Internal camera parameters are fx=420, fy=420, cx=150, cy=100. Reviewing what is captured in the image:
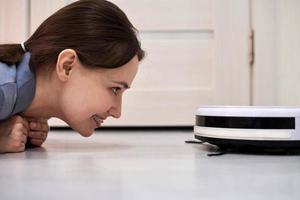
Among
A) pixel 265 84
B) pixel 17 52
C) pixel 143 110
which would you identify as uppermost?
pixel 17 52

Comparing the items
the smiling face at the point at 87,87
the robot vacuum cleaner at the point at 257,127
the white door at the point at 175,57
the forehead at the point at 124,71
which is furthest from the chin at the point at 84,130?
the white door at the point at 175,57

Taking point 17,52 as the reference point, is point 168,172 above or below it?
below

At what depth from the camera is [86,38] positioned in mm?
815

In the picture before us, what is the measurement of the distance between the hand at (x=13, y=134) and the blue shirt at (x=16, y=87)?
2 centimetres

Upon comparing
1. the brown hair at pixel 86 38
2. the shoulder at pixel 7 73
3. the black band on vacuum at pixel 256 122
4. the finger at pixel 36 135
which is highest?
the brown hair at pixel 86 38

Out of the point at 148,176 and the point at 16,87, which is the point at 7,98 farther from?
the point at 148,176

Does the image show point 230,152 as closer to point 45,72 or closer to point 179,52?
point 45,72

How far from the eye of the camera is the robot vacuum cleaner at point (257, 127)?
0.71m

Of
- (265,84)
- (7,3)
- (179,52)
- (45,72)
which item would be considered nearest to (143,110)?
(179,52)

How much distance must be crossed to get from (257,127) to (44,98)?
436 mm

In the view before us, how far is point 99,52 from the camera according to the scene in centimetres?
81

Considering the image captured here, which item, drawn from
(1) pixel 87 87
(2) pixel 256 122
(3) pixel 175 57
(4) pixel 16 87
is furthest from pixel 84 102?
(3) pixel 175 57

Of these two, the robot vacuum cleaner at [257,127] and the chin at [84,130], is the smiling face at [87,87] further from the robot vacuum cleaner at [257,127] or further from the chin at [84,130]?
the robot vacuum cleaner at [257,127]

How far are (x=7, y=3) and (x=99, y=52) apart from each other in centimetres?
100
